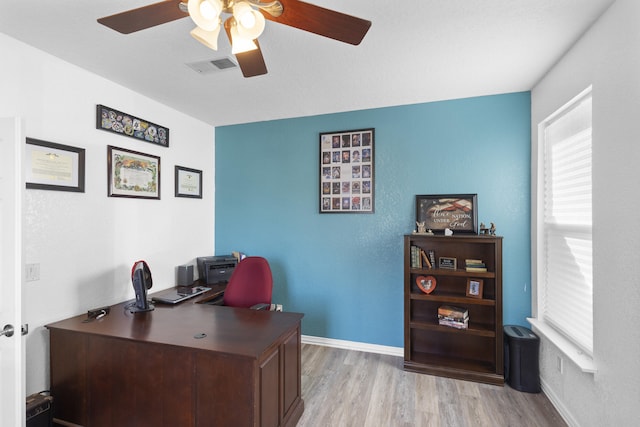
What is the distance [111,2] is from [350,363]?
129 inches

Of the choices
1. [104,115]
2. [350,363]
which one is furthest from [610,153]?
[104,115]

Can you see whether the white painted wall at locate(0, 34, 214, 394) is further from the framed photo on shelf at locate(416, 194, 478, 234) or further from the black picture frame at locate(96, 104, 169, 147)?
the framed photo on shelf at locate(416, 194, 478, 234)

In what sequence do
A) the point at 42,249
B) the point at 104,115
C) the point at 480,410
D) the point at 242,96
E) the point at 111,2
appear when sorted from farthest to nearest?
the point at 242,96, the point at 104,115, the point at 480,410, the point at 42,249, the point at 111,2

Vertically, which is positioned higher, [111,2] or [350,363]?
[111,2]

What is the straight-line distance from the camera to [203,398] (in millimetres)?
1722

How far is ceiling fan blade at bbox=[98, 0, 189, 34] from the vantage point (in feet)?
4.17

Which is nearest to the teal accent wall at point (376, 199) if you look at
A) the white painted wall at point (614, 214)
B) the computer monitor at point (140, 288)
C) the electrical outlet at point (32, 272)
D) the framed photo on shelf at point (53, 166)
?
the white painted wall at point (614, 214)

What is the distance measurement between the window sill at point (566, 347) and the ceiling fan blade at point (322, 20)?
2273mm

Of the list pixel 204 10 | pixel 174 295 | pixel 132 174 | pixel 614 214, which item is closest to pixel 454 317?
pixel 614 214

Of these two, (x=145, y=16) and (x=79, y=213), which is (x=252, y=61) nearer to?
(x=145, y=16)

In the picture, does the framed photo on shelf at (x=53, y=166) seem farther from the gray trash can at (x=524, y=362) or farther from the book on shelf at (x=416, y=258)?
the gray trash can at (x=524, y=362)

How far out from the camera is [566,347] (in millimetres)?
2107

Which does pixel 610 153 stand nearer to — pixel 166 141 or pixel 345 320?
pixel 345 320

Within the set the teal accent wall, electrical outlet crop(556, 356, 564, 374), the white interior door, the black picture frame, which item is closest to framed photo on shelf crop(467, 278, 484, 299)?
the teal accent wall
